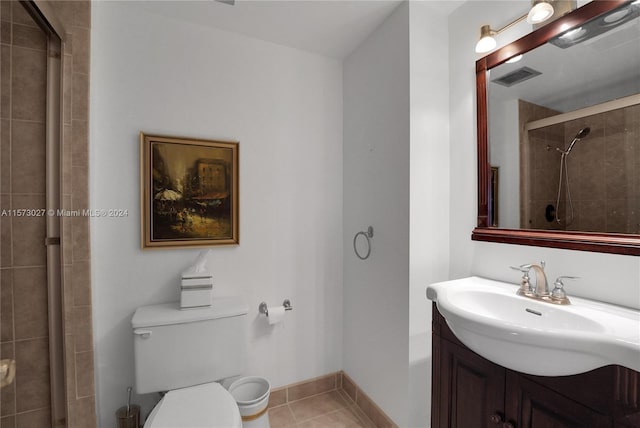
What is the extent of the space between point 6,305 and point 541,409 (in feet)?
5.63

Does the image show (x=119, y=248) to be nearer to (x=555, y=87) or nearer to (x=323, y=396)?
(x=323, y=396)

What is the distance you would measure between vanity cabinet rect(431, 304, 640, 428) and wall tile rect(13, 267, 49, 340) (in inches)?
62.1

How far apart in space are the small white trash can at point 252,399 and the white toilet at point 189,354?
0.19 meters

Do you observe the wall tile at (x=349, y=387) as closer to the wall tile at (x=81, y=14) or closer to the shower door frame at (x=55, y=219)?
the shower door frame at (x=55, y=219)

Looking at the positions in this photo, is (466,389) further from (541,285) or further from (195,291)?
(195,291)

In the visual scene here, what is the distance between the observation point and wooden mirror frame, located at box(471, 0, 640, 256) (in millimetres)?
1041

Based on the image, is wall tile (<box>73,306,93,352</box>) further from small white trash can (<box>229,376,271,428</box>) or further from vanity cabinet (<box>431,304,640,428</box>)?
vanity cabinet (<box>431,304,640,428</box>)

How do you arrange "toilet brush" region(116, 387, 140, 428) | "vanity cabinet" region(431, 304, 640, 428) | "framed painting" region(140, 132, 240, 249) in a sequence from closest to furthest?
"vanity cabinet" region(431, 304, 640, 428)
"toilet brush" region(116, 387, 140, 428)
"framed painting" region(140, 132, 240, 249)

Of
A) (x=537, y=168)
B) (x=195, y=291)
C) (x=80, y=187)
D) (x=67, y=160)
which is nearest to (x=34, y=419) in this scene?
(x=195, y=291)

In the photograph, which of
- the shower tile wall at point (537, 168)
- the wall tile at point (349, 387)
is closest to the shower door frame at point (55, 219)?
the wall tile at point (349, 387)

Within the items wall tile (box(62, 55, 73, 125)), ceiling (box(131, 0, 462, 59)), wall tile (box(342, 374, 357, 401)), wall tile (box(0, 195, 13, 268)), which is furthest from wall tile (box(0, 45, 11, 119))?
wall tile (box(342, 374, 357, 401))

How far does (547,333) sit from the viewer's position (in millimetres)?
764

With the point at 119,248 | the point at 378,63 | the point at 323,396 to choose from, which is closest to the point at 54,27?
the point at 119,248

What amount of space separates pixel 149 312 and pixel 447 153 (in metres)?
1.80
